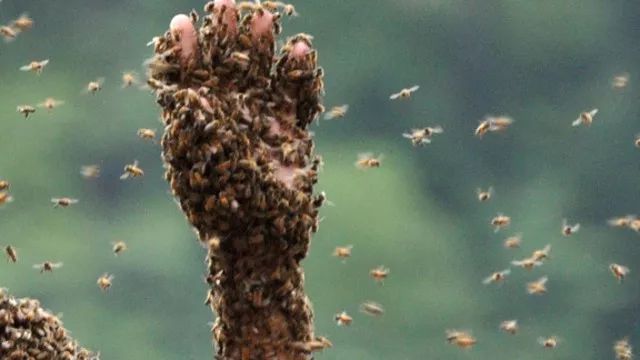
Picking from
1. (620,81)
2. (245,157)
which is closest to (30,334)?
(245,157)

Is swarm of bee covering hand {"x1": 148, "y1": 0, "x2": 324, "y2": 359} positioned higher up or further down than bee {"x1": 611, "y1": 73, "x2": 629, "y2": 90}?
further down

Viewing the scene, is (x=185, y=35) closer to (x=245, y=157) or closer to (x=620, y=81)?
(x=245, y=157)

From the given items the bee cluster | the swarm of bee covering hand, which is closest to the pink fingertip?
the swarm of bee covering hand

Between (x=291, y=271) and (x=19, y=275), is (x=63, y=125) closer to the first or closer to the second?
(x=19, y=275)

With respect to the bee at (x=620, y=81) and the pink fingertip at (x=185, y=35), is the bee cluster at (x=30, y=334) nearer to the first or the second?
the pink fingertip at (x=185, y=35)

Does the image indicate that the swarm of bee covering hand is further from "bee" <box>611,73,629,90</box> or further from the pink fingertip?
"bee" <box>611,73,629,90</box>

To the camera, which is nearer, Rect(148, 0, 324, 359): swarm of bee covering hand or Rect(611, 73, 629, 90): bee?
Rect(148, 0, 324, 359): swarm of bee covering hand

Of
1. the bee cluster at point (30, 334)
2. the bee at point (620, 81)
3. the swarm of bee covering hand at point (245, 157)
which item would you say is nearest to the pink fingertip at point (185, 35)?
the swarm of bee covering hand at point (245, 157)
